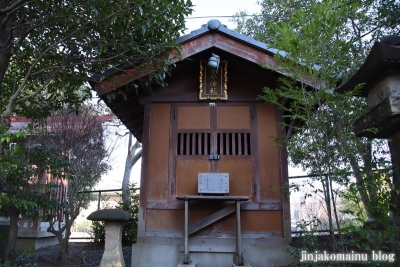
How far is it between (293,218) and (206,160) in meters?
4.01

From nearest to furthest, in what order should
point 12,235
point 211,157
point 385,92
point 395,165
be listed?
point 395,165
point 385,92
point 12,235
point 211,157

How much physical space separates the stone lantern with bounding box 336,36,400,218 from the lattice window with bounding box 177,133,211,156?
2.74 meters

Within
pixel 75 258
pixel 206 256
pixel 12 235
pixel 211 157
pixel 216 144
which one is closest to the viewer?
pixel 206 256

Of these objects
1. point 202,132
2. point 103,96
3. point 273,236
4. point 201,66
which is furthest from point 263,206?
point 103,96

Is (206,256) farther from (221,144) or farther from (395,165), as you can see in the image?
(395,165)

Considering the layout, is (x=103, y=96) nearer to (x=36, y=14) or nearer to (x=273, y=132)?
(x=36, y=14)

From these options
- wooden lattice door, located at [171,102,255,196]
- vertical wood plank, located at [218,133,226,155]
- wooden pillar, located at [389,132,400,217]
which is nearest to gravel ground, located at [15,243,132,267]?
wooden lattice door, located at [171,102,255,196]

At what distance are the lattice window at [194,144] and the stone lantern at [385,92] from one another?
2743mm

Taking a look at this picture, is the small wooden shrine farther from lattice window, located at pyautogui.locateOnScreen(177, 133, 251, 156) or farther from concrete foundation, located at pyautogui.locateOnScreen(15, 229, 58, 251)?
concrete foundation, located at pyautogui.locateOnScreen(15, 229, 58, 251)

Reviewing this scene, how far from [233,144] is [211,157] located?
510mm

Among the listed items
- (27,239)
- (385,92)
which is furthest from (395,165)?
(27,239)

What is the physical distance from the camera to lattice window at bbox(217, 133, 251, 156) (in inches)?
251

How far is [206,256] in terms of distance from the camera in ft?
19.2

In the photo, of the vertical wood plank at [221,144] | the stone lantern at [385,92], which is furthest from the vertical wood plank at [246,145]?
the stone lantern at [385,92]
